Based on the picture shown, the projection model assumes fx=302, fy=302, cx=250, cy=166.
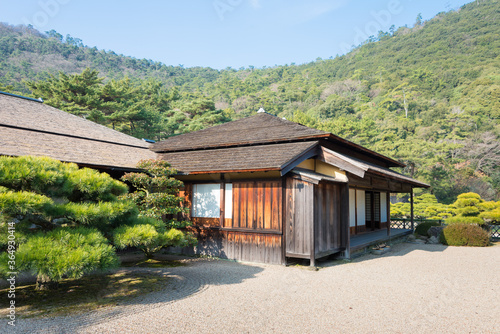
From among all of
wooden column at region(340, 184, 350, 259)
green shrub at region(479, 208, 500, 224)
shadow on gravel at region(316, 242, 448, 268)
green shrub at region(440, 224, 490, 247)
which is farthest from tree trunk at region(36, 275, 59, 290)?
green shrub at region(479, 208, 500, 224)

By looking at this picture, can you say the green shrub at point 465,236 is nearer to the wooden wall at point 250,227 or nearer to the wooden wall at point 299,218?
the wooden wall at point 299,218

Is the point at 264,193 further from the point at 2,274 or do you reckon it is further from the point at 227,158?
the point at 2,274

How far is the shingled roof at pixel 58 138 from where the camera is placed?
8288mm

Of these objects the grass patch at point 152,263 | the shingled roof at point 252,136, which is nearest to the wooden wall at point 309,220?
the shingled roof at point 252,136

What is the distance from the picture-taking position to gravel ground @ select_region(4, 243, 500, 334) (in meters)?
4.27

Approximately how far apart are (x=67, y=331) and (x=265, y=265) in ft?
17.1

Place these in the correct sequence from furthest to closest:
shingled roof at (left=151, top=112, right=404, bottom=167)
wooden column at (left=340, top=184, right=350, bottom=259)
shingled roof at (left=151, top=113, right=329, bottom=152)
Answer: shingled roof at (left=151, top=113, right=329, bottom=152) < shingled roof at (left=151, top=112, right=404, bottom=167) < wooden column at (left=340, top=184, right=350, bottom=259)

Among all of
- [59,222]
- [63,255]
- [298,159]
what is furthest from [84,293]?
[298,159]

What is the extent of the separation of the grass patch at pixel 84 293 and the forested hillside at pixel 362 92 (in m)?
20.6

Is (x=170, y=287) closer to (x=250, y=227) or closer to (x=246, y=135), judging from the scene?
(x=250, y=227)

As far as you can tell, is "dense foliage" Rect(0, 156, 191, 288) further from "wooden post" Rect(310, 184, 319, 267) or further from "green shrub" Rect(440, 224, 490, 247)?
"green shrub" Rect(440, 224, 490, 247)

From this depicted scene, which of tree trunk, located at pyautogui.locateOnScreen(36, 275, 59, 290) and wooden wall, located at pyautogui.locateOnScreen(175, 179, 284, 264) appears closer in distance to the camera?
tree trunk, located at pyautogui.locateOnScreen(36, 275, 59, 290)

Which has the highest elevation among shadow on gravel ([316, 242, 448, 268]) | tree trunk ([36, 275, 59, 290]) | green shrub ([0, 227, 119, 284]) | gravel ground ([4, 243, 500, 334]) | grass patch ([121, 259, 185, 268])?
green shrub ([0, 227, 119, 284])

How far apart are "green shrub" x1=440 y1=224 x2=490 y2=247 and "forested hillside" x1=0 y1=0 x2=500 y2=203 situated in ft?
50.5
